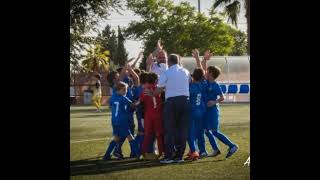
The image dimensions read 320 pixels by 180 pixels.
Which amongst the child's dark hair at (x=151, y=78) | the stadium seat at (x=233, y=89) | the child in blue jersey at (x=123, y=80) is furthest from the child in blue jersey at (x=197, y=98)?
the stadium seat at (x=233, y=89)

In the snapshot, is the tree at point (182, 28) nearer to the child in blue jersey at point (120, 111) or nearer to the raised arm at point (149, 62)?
the raised arm at point (149, 62)

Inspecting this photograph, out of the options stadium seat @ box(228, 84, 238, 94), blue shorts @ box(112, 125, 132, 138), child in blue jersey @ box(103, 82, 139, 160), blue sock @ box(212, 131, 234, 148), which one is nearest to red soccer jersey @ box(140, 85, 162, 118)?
child in blue jersey @ box(103, 82, 139, 160)

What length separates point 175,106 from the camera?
7613 millimetres

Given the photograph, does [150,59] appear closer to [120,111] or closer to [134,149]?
[120,111]

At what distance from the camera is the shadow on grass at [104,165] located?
7.05 m

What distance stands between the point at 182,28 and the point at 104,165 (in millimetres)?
24264

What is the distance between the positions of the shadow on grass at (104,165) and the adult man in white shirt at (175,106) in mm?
246

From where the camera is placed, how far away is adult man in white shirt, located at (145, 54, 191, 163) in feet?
24.9

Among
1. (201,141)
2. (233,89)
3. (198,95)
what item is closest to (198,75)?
(198,95)

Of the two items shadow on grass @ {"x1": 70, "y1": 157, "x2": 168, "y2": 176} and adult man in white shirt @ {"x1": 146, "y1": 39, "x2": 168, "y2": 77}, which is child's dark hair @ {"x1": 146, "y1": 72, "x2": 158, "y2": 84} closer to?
adult man in white shirt @ {"x1": 146, "y1": 39, "x2": 168, "y2": 77}
